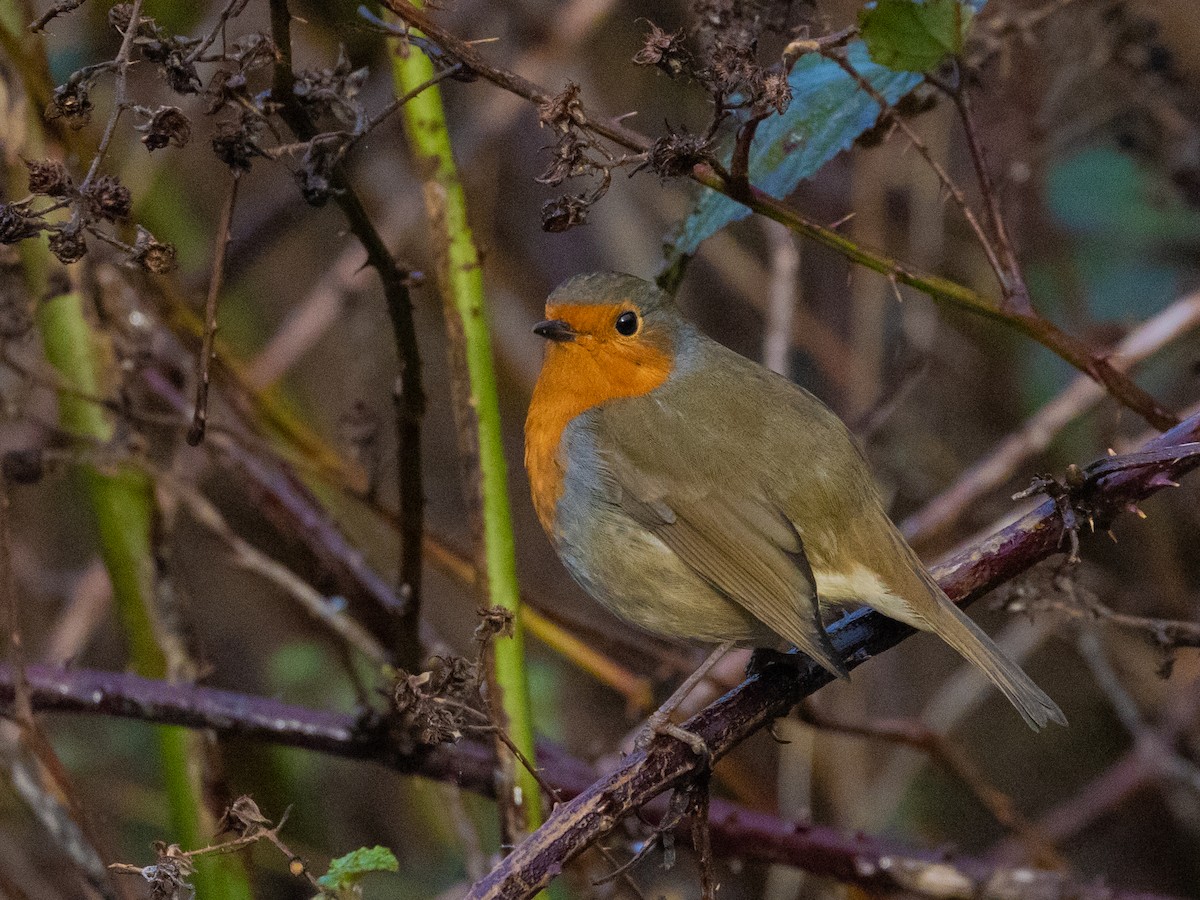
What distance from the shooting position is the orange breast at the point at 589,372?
A: 280cm

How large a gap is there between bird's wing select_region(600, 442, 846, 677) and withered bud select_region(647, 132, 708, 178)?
862 mm

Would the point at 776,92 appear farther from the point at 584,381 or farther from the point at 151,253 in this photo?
the point at 584,381

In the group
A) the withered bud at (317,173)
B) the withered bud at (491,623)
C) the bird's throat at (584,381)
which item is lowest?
the withered bud at (491,623)

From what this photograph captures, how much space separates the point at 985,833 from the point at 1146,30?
3.30 m

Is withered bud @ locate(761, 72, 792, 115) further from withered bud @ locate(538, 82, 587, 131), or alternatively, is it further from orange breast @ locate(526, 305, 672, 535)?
orange breast @ locate(526, 305, 672, 535)

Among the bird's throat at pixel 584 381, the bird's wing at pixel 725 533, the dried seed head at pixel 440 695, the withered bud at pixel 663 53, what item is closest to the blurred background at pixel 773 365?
the bird's throat at pixel 584 381

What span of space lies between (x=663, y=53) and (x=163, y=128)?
2.28 ft

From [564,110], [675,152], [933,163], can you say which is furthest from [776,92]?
[933,163]

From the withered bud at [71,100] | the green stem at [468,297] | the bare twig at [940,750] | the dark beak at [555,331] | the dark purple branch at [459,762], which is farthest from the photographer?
the bare twig at [940,750]

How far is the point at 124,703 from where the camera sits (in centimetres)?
258

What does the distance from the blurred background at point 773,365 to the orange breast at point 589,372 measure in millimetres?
637

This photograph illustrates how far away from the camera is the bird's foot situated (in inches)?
78.4

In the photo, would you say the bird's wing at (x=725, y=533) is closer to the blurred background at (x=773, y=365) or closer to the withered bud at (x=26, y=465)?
the blurred background at (x=773, y=365)

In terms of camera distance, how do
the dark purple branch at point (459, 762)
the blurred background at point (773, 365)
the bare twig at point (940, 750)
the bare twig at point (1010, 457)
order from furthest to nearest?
the blurred background at point (773, 365), the bare twig at point (1010, 457), the bare twig at point (940, 750), the dark purple branch at point (459, 762)
